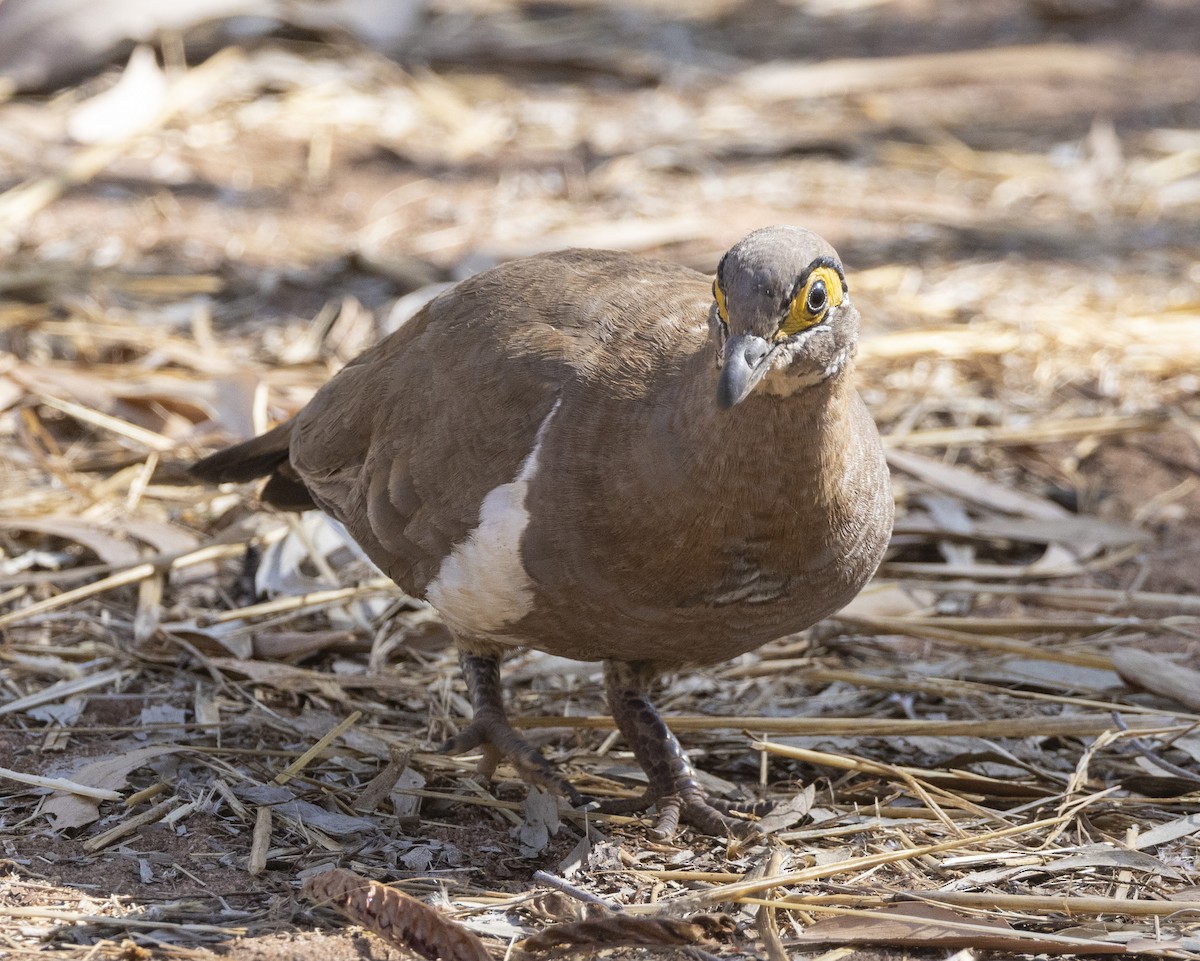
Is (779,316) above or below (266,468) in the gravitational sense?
above

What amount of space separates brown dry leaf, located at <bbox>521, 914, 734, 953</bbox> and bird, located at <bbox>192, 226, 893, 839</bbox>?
0.58 m

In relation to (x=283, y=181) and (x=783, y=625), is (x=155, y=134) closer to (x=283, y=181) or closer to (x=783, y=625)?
(x=283, y=181)

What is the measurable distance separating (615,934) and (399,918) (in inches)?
15.7

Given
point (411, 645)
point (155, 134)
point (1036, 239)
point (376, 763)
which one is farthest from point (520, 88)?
point (376, 763)

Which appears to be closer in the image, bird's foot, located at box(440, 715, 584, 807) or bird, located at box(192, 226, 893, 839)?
bird, located at box(192, 226, 893, 839)

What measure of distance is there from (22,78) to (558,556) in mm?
5602

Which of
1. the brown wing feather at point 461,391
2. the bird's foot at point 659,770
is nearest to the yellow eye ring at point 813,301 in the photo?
the brown wing feather at point 461,391

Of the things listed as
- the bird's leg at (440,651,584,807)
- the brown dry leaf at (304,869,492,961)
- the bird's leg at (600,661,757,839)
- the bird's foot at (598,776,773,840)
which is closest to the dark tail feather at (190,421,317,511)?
the bird's leg at (440,651,584,807)

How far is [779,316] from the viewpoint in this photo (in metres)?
2.79

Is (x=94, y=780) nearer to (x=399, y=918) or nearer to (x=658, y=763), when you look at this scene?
(x=399, y=918)

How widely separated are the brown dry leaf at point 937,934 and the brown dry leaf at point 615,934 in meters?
0.26

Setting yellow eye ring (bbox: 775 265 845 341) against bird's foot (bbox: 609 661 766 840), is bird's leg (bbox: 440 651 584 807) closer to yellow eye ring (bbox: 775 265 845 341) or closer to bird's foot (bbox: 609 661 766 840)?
bird's foot (bbox: 609 661 766 840)

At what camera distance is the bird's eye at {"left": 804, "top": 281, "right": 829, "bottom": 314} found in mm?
2844

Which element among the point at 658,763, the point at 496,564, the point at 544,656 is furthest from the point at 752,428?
the point at 544,656
